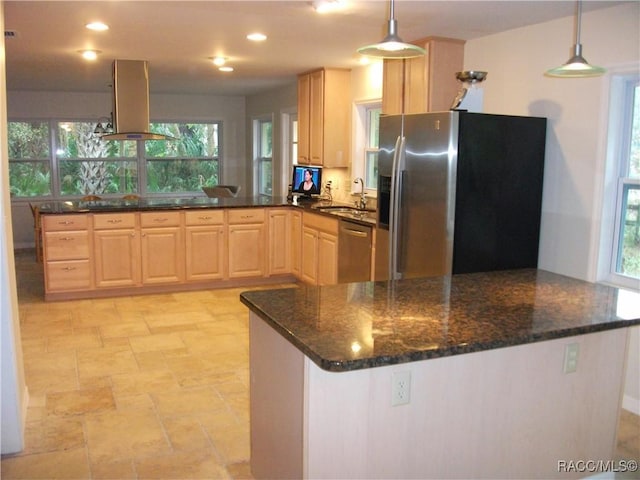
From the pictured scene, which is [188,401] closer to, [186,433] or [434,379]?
[186,433]

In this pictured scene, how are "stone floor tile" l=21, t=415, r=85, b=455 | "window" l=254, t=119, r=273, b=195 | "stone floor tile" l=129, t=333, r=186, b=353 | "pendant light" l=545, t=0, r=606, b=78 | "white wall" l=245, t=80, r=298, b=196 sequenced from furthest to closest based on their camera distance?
"window" l=254, t=119, r=273, b=195 → "white wall" l=245, t=80, r=298, b=196 → "stone floor tile" l=129, t=333, r=186, b=353 → "stone floor tile" l=21, t=415, r=85, b=455 → "pendant light" l=545, t=0, r=606, b=78

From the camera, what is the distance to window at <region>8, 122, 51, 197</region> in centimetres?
864

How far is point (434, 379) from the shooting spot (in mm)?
2041

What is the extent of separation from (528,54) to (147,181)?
678 cm

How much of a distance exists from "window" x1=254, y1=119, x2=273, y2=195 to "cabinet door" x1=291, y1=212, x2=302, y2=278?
2.77m

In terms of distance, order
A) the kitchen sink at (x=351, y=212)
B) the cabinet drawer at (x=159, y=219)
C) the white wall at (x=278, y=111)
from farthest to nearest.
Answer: the white wall at (x=278, y=111), the cabinet drawer at (x=159, y=219), the kitchen sink at (x=351, y=212)

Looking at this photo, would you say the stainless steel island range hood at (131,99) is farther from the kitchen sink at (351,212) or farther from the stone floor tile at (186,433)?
the stone floor tile at (186,433)

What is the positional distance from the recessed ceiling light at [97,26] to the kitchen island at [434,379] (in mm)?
2708

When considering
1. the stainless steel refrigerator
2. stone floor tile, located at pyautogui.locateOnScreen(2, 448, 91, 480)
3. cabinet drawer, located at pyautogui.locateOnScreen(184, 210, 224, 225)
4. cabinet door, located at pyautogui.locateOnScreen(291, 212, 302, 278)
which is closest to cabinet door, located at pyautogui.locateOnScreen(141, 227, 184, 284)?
cabinet drawer, located at pyautogui.locateOnScreen(184, 210, 224, 225)

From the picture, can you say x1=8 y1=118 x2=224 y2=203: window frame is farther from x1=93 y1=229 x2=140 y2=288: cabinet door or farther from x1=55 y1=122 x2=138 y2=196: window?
x1=93 y1=229 x2=140 y2=288: cabinet door

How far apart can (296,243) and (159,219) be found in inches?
55.8

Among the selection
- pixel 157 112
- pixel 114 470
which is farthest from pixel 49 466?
pixel 157 112

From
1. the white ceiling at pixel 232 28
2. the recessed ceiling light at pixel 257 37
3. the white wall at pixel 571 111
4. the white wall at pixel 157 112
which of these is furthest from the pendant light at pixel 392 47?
the white wall at pixel 157 112

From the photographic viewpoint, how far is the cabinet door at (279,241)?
630 centimetres
